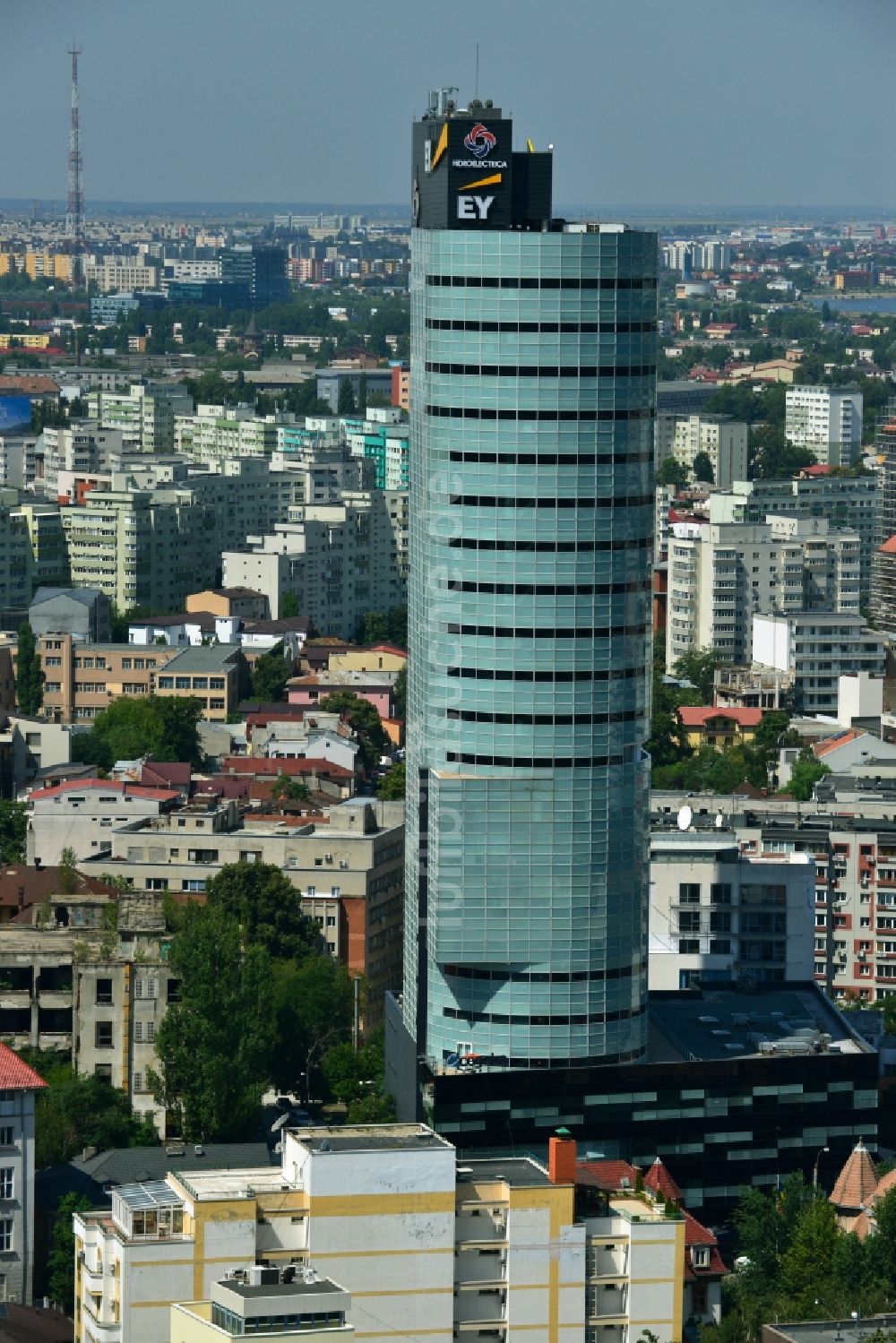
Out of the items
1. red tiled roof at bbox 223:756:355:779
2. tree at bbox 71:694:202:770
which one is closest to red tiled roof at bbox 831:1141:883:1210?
red tiled roof at bbox 223:756:355:779

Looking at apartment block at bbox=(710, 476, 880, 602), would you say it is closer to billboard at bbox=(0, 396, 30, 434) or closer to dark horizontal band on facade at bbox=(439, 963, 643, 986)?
billboard at bbox=(0, 396, 30, 434)

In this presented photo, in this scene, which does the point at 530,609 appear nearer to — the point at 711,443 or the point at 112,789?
the point at 112,789

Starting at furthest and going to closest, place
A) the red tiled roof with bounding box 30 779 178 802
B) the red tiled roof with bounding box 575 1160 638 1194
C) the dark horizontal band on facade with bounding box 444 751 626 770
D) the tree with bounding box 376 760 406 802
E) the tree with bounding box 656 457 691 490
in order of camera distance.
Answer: the tree with bounding box 656 457 691 490 → the tree with bounding box 376 760 406 802 → the red tiled roof with bounding box 30 779 178 802 → the dark horizontal band on facade with bounding box 444 751 626 770 → the red tiled roof with bounding box 575 1160 638 1194

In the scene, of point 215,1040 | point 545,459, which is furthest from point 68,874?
point 545,459

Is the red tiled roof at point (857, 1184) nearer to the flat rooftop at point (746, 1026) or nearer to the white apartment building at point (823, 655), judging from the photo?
the flat rooftop at point (746, 1026)

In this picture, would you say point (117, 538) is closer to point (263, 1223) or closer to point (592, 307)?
point (592, 307)

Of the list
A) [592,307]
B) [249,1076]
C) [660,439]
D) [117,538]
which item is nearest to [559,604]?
[592,307]

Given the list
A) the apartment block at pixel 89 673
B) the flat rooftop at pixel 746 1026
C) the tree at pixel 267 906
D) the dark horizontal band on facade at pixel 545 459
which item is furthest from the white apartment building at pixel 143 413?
the dark horizontal band on facade at pixel 545 459
